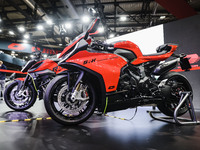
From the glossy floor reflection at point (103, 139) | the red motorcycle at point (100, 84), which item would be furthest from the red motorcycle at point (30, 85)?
the glossy floor reflection at point (103, 139)

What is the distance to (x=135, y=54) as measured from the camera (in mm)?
1682

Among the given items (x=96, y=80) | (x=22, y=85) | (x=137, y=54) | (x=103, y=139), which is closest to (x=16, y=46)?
(x=22, y=85)

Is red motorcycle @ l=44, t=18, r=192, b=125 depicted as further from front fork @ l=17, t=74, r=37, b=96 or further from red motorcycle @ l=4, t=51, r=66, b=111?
front fork @ l=17, t=74, r=37, b=96

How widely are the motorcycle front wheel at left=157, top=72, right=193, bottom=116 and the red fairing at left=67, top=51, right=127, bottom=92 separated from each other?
2.42ft

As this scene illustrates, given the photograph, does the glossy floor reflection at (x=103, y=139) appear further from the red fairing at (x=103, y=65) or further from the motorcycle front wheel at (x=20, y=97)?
the motorcycle front wheel at (x=20, y=97)

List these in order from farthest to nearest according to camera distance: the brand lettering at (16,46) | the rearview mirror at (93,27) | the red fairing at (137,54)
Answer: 1. the brand lettering at (16,46)
2. the red fairing at (137,54)
3. the rearview mirror at (93,27)

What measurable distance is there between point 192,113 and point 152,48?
2.90m

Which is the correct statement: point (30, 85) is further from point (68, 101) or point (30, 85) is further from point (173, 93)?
point (173, 93)

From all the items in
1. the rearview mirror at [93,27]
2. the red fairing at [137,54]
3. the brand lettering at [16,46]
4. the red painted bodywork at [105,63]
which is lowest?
the red painted bodywork at [105,63]

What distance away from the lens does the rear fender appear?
1.39 metres

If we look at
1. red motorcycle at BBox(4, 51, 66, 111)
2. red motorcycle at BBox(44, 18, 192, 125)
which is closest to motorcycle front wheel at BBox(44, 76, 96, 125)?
red motorcycle at BBox(44, 18, 192, 125)

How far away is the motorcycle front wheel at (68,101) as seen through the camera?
136cm

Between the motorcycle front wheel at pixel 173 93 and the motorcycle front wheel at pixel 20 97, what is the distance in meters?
2.42

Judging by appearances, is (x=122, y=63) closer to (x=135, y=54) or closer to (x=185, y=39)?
(x=135, y=54)
